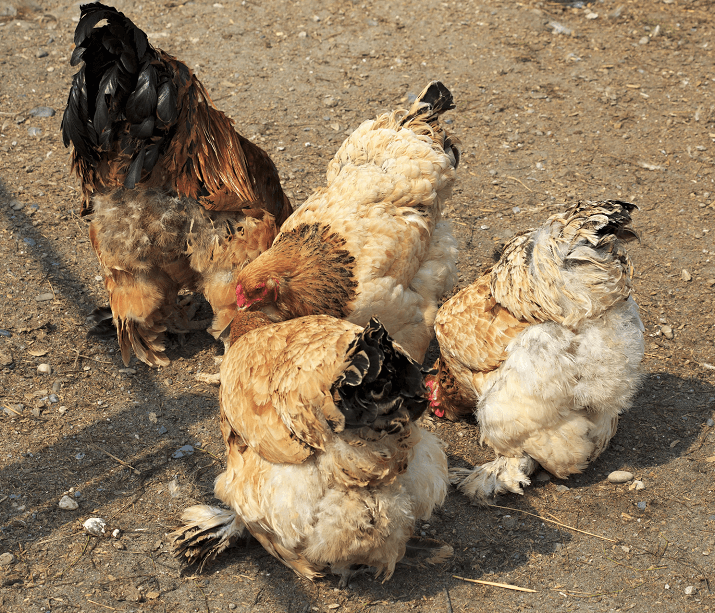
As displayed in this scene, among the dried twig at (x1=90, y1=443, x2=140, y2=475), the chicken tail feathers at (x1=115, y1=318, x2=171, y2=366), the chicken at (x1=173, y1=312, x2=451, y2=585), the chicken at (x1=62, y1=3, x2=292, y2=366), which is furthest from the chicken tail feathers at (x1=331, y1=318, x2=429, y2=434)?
the chicken tail feathers at (x1=115, y1=318, x2=171, y2=366)

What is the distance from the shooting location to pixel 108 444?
4.03 metres

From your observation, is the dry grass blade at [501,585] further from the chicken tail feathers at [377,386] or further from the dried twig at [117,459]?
the dried twig at [117,459]

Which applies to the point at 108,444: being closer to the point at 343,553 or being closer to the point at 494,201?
the point at 343,553

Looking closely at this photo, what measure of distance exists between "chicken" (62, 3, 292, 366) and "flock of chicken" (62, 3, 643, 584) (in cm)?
1

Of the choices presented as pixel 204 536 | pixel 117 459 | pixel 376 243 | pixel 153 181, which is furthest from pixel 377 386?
pixel 153 181

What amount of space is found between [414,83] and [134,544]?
5.84m

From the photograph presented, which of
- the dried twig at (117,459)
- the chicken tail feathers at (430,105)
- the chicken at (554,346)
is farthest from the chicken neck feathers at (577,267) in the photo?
the dried twig at (117,459)

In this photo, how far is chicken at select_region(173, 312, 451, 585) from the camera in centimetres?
255

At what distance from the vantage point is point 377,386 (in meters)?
2.49

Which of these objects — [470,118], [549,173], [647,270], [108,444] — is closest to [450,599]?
[108,444]

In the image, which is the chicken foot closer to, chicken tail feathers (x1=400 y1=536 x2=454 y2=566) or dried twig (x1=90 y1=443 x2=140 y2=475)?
chicken tail feathers (x1=400 y1=536 x2=454 y2=566)

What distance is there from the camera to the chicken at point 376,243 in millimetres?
3918

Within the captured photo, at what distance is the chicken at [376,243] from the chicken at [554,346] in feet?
1.78

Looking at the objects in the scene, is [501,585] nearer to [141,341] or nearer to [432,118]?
[141,341]
